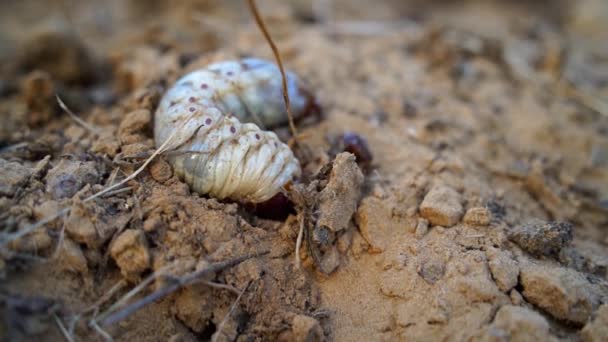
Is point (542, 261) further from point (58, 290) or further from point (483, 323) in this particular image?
point (58, 290)

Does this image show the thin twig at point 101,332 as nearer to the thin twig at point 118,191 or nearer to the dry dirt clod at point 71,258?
the dry dirt clod at point 71,258

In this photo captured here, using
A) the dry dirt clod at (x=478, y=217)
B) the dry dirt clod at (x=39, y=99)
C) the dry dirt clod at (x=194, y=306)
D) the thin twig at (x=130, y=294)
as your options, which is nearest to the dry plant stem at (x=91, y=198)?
the thin twig at (x=130, y=294)

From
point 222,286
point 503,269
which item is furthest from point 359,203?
point 222,286

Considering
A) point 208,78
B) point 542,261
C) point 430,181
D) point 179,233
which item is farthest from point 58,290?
point 542,261

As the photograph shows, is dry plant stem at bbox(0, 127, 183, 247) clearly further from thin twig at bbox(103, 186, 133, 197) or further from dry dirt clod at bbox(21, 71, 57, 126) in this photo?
dry dirt clod at bbox(21, 71, 57, 126)

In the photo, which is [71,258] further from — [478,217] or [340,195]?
[478,217]

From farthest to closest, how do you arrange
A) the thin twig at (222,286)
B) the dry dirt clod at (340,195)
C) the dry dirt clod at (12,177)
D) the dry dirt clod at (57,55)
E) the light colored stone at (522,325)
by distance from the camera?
the dry dirt clod at (57,55)
the dry dirt clod at (340,195)
the dry dirt clod at (12,177)
the thin twig at (222,286)
the light colored stone at (522,325)
